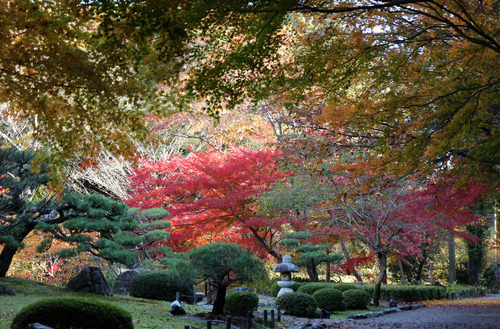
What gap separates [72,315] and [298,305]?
7102mm

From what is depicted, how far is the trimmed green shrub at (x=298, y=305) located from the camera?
1066 cm

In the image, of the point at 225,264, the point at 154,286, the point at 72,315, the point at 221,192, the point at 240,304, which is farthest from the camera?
the point at 221,192

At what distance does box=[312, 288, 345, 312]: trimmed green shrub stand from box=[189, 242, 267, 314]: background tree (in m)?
→ 4.12

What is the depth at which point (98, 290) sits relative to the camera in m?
9.97

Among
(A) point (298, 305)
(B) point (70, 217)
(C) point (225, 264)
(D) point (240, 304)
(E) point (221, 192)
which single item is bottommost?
(A) point (298, 305)

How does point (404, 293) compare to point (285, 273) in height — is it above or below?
below

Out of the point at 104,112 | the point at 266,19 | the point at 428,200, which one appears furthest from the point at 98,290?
the point at 428,200

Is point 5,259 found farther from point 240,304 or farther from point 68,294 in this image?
point 240,304

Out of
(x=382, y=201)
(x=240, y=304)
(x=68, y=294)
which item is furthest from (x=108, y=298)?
(x=382, y=201)

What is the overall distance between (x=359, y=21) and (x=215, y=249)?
5.29 m

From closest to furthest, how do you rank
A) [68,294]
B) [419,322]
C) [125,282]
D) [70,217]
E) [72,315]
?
[72,315] → [68,294] → [70,217] → [419,322] → [125,282]

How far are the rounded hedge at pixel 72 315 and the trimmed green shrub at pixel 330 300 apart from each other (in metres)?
8.11

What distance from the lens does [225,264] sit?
337 inches

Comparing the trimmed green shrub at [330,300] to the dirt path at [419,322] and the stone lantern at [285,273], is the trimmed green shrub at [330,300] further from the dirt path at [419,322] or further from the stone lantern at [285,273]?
the dirt path at [419,322]
